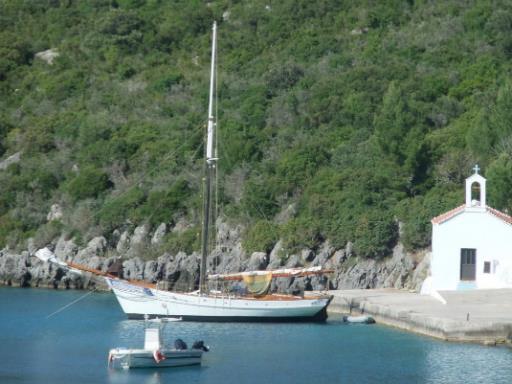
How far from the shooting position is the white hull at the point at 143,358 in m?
35.1

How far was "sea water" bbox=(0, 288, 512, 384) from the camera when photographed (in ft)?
112

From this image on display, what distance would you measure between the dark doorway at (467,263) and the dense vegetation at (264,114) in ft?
16.4

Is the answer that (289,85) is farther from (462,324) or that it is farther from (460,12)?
(462,324)

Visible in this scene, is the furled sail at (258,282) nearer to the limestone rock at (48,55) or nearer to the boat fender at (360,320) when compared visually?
the boat fender at (360,320)

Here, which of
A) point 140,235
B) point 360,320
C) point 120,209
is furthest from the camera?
point 120,209

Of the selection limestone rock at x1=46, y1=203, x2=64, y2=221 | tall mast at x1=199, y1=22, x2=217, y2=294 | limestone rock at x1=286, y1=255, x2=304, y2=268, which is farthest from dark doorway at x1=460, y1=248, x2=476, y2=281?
limestone rock at x1=46, y1=203, x2=64, y2=221

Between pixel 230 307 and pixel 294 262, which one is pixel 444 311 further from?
pixel 294 262

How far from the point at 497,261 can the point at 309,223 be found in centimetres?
1088

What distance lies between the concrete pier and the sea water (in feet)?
1.83

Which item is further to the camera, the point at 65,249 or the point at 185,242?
the point at 65,249

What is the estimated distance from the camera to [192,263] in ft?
180

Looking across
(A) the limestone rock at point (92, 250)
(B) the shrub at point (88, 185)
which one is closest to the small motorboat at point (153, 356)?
(A) the limestone rock at point (92, 250)

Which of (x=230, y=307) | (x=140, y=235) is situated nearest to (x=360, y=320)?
(x=230, y=307)

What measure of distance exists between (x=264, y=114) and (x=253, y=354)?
3454 centimetres
